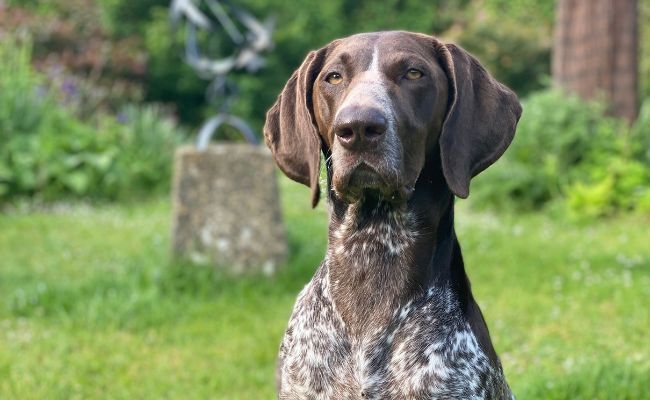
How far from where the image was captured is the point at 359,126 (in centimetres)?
272

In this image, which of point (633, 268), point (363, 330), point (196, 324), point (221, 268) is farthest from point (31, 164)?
point (363, 330)

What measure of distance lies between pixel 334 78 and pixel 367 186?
406 mm

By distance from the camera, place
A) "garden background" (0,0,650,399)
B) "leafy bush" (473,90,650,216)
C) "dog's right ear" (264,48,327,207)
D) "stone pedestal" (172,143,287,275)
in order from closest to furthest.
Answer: "dog's right ear" (264,48,327,207)
"garden background" (0,0,650,399)
"stone pedestal" (172,143,287,275)
"leafy bush" (473,90,650,216)

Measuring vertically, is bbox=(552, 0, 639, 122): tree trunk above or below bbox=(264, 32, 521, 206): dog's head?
below

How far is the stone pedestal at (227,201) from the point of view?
7.14 metres

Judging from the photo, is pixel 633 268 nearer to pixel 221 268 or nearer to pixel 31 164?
pixel 221 268

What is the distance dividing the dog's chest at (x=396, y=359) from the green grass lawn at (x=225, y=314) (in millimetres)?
1644

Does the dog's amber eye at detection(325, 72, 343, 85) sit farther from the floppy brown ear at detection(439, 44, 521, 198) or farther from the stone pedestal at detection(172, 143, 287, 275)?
the stone pedestal at detection(172, 143, 287, 275)

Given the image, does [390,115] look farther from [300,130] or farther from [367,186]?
[300,130]

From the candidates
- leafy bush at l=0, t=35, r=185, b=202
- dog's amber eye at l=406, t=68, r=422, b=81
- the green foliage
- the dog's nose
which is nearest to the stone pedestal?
leafy bush at l=0, t=35, r=185, b=202

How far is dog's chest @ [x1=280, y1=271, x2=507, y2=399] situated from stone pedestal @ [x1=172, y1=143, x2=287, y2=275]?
4060 mm

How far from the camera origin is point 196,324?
6.29 m

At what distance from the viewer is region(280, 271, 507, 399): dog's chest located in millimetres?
2910

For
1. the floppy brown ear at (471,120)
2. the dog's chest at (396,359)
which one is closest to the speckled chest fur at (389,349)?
the dog's chest at (396,359)
